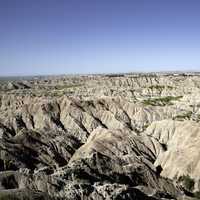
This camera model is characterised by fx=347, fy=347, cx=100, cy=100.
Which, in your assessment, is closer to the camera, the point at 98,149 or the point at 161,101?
the point at 98,149

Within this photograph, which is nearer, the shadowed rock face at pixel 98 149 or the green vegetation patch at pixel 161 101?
the shadowed rock face at pixel 98 149

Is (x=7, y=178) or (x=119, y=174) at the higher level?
(x=7, y=178)

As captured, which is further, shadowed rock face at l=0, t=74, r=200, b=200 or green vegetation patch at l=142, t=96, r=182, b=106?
green vegetation patch at l=142, t=96, r=182, b=106

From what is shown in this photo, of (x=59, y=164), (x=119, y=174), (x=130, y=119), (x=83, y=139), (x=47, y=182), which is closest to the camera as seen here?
(x=47, y=182)

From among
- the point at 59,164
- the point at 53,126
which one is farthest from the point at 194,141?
the point at 53,126

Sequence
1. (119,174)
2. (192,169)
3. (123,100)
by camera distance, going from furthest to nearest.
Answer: (123,100), (192,169), (119,174)

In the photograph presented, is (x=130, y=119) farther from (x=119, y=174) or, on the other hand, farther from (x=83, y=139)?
(x=119, y=174)

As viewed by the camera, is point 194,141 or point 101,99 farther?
point 101,99

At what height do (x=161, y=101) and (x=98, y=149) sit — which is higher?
(x=98, y=149)
